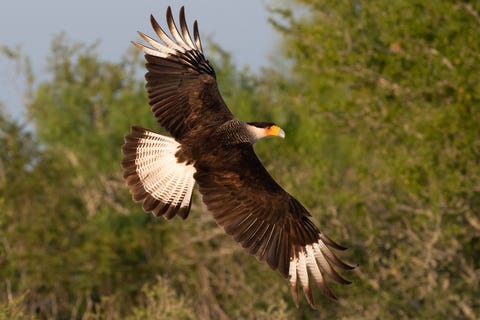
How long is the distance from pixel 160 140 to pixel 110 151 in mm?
11135

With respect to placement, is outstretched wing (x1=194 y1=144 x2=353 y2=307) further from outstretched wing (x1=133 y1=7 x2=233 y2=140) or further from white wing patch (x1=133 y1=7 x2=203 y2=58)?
white wing patch (x1=133 y1=7 x2=203 y2=58)

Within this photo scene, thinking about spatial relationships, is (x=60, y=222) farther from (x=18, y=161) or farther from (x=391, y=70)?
(x=391, y=70)

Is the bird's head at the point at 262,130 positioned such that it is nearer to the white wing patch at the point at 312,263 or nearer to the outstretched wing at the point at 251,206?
the outstretched wing at the point at 251,206

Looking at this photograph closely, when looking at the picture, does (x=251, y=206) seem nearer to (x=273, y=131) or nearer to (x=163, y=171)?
(x=273, y=131)

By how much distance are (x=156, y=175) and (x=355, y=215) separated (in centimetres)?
455

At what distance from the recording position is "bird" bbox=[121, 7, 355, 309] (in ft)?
26.5

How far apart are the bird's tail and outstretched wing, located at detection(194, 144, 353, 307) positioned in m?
0.27

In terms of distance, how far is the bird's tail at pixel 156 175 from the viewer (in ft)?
27.7

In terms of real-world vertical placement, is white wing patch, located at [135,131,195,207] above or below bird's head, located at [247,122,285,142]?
below

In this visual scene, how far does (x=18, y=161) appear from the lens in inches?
675

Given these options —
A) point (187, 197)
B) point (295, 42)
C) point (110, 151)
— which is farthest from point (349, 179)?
point (187, 197)

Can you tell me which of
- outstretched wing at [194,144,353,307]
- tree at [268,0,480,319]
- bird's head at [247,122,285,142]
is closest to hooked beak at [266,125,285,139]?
bird's head at [247,122,285,142]

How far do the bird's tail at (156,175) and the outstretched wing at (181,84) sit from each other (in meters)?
0.16

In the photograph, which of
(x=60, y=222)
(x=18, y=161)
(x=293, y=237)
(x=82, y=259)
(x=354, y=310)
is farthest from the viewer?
(x=18, y=161)
